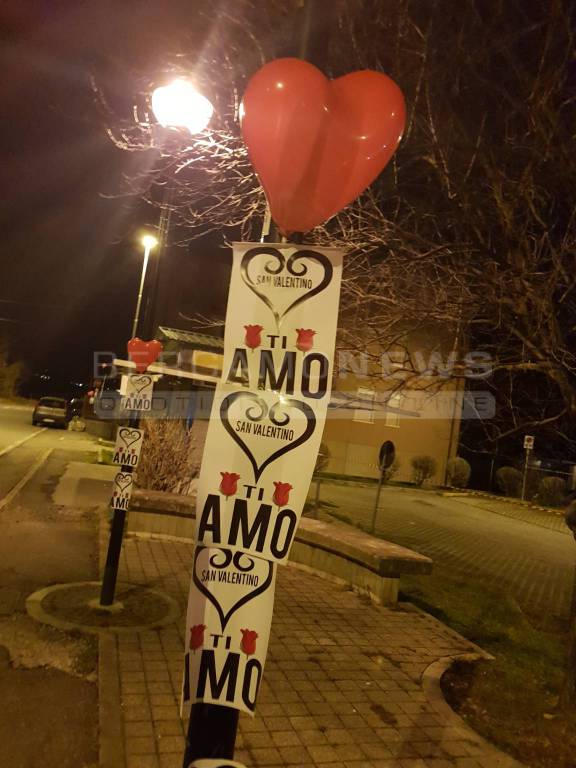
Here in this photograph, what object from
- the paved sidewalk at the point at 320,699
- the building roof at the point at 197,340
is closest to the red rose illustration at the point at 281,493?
the paved sidewalk at the point at 320,699

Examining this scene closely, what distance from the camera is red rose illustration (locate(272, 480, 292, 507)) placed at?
8.57ft

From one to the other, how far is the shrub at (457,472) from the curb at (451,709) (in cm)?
2177

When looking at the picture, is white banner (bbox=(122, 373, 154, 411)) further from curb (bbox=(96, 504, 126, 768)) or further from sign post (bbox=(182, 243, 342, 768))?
sign post (bbox=(182, 243, 342, 768))

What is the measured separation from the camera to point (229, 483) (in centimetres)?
262

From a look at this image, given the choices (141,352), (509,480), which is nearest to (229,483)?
(141,352)

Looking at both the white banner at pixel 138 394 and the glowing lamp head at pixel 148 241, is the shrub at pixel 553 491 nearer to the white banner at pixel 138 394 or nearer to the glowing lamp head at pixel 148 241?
the glowing lamp head at pixel 148 241

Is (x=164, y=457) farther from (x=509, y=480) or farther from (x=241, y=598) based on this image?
(x=509, y=480)

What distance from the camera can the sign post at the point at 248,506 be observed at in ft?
8.54

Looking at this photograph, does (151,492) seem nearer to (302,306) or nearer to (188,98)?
(188,98)

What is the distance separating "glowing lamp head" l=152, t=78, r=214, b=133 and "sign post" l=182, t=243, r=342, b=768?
2469mm

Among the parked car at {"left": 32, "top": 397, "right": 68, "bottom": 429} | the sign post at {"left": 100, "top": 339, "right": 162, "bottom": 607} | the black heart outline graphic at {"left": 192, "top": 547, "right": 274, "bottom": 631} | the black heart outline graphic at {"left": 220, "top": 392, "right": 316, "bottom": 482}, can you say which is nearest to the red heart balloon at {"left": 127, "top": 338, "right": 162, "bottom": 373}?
the sign post at {"left": 100, "top": 339, "right": 162, "bottom": 607}

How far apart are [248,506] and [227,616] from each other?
487mm

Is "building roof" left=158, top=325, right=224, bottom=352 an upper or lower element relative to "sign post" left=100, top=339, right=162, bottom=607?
upper

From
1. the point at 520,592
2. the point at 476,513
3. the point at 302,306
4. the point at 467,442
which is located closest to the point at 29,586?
the point at 302,306
